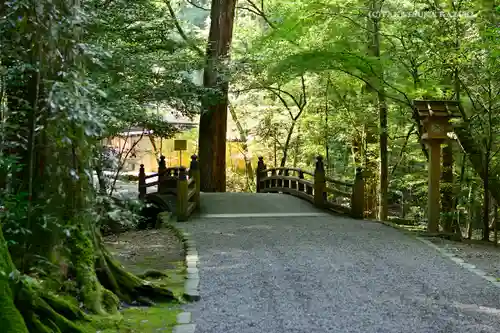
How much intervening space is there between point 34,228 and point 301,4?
28.3ft

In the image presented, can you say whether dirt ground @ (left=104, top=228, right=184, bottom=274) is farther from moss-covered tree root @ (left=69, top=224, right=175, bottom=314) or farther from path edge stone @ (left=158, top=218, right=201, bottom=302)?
moss-covered tree root @ (left=69, top=224, right=175, bottom=314)

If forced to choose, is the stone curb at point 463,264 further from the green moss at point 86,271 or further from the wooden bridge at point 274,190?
the green moss at point 86,271

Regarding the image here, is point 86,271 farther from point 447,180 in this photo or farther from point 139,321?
point 447,180

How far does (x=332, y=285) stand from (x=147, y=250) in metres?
3.41

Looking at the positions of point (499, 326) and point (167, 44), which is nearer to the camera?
point (499, 326)

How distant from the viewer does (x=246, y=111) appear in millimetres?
19781

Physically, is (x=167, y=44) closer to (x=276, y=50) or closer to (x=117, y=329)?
(x=276, y=50)

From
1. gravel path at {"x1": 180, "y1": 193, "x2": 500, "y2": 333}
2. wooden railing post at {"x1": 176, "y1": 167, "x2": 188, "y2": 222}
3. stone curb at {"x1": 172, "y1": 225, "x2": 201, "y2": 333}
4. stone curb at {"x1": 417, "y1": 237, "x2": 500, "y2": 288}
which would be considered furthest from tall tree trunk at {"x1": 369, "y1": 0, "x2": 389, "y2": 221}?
stone curb at {"x1": 172, "y1": 225, "x2": 201, "y2": 333}

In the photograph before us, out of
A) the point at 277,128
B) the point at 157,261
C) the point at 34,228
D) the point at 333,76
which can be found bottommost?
the point at 157,261

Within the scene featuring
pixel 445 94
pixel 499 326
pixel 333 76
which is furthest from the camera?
pixel 333 76

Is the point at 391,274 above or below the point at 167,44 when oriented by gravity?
below

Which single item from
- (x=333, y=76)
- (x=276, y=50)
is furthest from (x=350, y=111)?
(x=276, y=50)

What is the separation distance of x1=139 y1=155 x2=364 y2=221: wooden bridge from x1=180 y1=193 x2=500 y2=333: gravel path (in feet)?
5.52

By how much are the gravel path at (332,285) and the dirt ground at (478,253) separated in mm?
344
